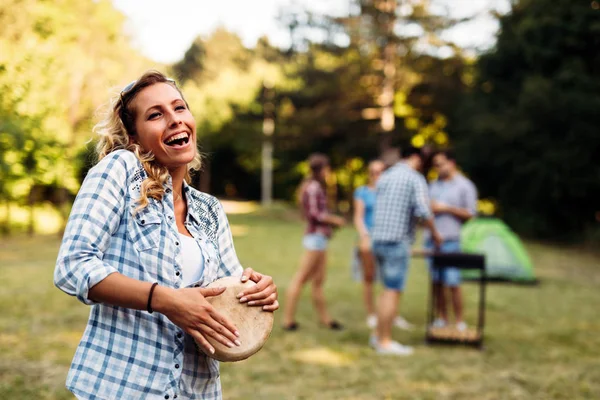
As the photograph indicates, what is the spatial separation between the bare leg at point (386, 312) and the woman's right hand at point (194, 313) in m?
4.75

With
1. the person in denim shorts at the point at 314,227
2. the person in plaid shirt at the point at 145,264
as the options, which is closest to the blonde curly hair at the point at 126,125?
the person in plaid shirt at the point at 145,264

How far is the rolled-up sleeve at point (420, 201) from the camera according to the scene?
6250mm

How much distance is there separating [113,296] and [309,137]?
97.6 ft

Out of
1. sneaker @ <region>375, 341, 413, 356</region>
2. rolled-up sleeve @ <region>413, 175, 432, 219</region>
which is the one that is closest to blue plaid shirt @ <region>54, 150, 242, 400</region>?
rolled-up sleeve @ <region>413, 175, 432, 219</region>

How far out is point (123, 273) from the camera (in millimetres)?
1920

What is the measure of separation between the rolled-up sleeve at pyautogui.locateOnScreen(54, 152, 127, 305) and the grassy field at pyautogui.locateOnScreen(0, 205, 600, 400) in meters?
3.44

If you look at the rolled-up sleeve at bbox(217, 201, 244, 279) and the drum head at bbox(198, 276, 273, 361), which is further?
the rolled-up sleeve at bbox(217, 201, 244, 279)

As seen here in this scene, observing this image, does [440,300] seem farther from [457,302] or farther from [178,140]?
[178,140]

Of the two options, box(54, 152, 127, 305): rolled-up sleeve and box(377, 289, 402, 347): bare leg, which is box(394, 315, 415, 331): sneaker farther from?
box(54, 152, 127, 305): rolled-up sleeve

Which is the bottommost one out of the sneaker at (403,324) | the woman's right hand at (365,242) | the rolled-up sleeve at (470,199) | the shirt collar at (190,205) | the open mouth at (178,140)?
the sneaker at (403,324)

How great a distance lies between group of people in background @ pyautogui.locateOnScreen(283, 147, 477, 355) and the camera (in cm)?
643

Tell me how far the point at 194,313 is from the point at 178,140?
0.61 m

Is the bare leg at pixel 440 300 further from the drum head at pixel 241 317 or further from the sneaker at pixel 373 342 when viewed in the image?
the drum head at pixel 241 317

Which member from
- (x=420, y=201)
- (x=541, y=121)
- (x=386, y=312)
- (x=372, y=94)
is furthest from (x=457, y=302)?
(x=372, y=94)
